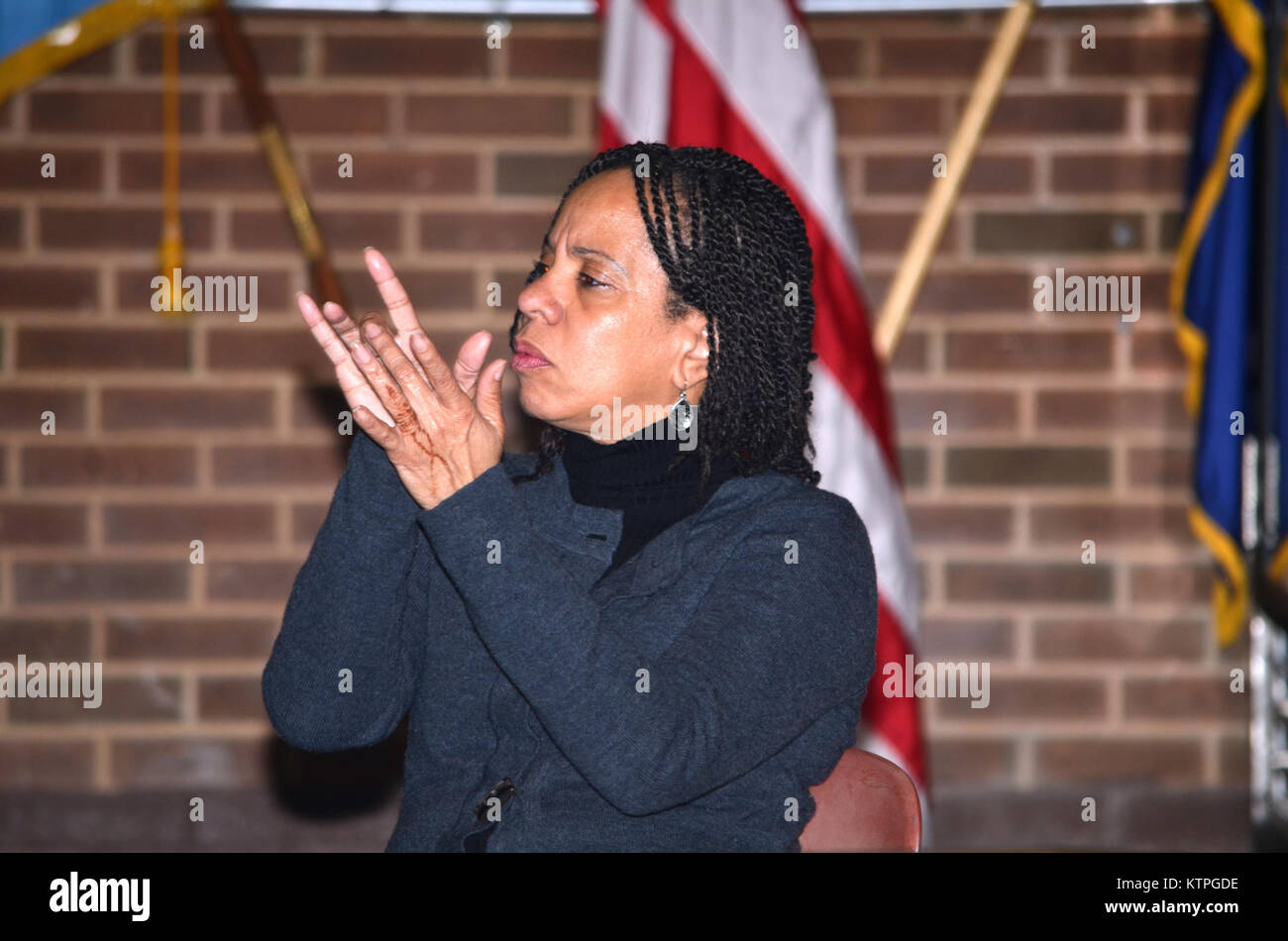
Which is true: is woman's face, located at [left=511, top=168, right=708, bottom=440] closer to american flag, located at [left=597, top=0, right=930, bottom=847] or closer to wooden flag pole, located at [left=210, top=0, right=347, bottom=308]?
american flag, located at [left=597, top=0, right=930, bottom=847]

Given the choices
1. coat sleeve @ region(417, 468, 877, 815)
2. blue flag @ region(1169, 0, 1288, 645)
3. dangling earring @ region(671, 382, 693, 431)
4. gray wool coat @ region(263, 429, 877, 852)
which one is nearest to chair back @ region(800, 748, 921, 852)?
gray wool coat @ region(263, 429, 877, 852)

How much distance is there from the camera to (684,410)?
169 centimetres

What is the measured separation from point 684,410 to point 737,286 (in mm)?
183

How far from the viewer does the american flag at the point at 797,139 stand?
265 centimetres

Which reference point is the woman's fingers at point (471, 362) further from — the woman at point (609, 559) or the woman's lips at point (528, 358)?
the woman's lips at point (528, 358)

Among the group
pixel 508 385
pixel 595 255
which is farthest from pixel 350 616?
pixel 508 385

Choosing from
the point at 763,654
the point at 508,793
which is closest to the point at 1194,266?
the point at 763,654

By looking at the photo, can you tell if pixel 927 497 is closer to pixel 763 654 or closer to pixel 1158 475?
pixel 1158 475

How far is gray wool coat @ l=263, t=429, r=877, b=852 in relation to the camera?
4.12 feet

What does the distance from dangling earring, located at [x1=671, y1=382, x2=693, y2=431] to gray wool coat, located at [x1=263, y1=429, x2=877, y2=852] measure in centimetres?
11

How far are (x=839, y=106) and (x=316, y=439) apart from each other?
5.10 feet

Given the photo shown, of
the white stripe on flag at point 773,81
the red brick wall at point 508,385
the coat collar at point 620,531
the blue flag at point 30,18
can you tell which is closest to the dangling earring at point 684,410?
the coat collar at point 620,531

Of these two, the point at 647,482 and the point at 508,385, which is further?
the point at 508,385

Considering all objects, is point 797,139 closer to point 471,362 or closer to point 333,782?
point 471,362
